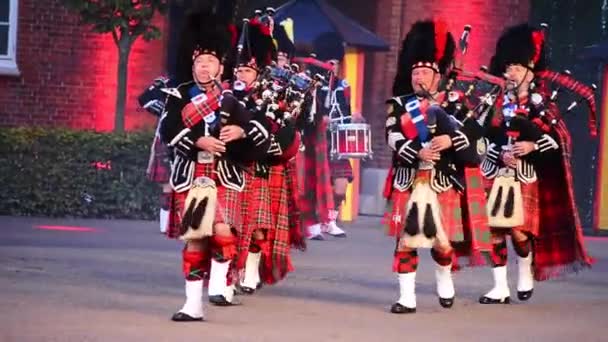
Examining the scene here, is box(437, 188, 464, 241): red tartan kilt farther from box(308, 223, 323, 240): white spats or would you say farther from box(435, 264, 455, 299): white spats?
box(308, 223, 323, 240): white spats

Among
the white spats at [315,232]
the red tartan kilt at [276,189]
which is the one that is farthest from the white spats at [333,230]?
the red tartan kilt at [276,189]

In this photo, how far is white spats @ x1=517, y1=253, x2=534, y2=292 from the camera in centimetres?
1222

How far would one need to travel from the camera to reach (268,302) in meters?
11.6

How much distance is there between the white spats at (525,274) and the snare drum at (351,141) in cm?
558

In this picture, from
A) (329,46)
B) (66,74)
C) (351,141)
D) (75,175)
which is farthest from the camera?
(66,74)

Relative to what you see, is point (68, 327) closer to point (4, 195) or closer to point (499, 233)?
point (499, 233)

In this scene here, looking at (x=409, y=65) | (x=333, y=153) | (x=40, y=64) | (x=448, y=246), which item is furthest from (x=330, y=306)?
(x=40, y=64)

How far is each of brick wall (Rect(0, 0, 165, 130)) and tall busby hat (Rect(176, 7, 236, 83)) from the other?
1039cm

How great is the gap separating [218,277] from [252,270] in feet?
3.99

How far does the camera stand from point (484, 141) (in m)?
11.6

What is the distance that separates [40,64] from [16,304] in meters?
10.6

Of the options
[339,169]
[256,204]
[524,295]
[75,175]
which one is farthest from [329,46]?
[256,204]

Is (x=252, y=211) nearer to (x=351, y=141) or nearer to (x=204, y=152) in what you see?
(x=204, y=152)

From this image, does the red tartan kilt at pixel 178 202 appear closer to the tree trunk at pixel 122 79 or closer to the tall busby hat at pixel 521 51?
the tall busby hat at pixel 521 51
